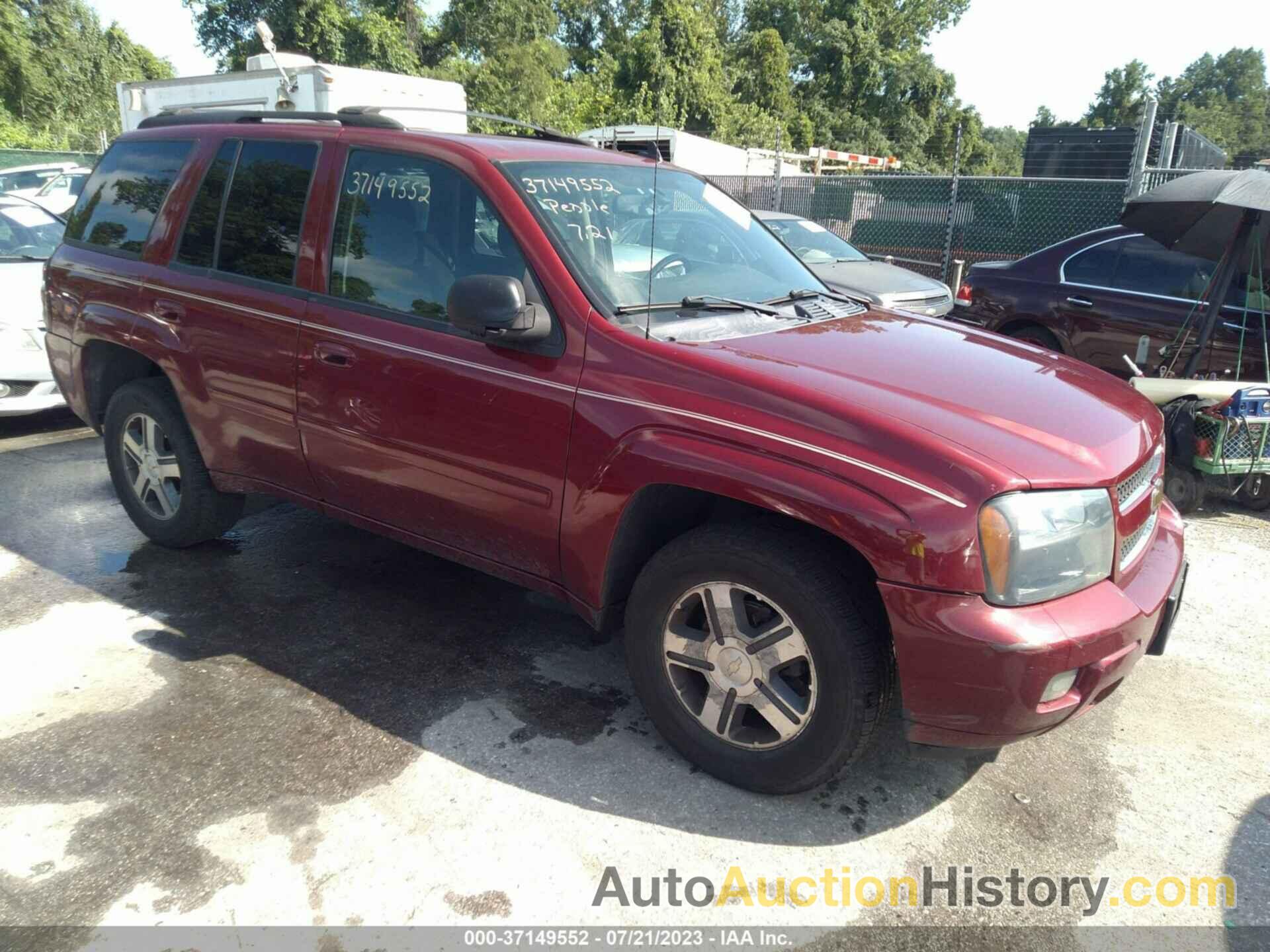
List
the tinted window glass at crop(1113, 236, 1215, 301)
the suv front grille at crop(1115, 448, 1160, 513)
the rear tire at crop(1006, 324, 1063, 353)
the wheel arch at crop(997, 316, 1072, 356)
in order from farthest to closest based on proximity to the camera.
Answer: the rear tire at crop(1006, 324, 1063, 353), the wheel arch at crop(997, 316, 1072, 356), the tinted window glass at crop(1113, 236, 1215, 301), the suv front grille at crop(1115, 448, 1160, 513)

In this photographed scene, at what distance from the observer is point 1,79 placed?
30.5 meters

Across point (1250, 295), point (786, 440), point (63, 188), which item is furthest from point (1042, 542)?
point (63, 188)

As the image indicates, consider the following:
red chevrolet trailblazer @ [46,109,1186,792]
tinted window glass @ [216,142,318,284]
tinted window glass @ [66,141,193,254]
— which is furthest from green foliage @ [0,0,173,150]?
red chevrolet trailblazer @ [46,109,1186,792]

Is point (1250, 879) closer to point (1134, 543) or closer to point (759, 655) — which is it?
point (1134, 543)

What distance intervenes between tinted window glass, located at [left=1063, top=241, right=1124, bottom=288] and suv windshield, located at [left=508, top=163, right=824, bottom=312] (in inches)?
176

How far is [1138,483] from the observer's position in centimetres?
282

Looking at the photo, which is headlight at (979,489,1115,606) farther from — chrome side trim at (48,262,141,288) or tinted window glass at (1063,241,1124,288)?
tinted window glass at (1063,241,1124,288)

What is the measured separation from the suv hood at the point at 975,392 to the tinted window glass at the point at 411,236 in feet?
3.07

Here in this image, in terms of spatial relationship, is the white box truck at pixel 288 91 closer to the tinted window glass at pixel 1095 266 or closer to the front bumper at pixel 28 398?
the front bumper at pixel 28 398

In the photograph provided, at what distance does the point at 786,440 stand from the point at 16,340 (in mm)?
6093

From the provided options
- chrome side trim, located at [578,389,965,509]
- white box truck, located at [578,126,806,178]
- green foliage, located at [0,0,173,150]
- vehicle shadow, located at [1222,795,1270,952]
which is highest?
green foliage, located at [0,0,173,150]

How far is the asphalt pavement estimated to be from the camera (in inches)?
95.8

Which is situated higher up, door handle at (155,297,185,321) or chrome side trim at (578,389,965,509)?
door handle at (155,297,185,321)

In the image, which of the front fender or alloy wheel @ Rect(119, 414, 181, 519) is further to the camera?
alloy wheel @ Rect(119, 414, 181, 519)
